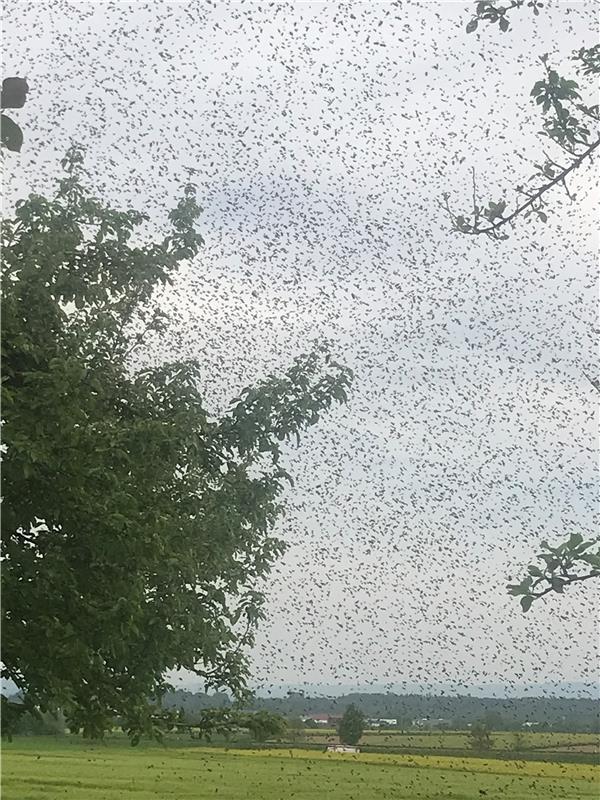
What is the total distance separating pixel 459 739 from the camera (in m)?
4.46

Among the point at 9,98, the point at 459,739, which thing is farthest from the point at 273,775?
the point at 9,98

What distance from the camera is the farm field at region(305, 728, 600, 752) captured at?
175 inches

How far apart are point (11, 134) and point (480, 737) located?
3.79 meters

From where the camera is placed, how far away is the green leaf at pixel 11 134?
1166 millimetres

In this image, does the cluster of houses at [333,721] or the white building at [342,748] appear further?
the white building at [342,748]

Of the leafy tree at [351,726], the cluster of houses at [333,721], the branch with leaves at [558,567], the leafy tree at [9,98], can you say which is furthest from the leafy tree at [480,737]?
the leafy tree at [9,98]

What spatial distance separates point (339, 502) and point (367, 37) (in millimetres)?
1889

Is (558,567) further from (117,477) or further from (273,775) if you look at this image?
(273,775)

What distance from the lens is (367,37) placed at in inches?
181

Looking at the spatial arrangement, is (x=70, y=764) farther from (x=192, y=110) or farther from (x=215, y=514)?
(x=192, y=110)

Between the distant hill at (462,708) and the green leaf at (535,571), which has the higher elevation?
the green leaf at (535,571)

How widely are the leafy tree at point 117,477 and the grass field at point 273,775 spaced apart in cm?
82

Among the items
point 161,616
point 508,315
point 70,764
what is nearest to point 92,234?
point 161,616

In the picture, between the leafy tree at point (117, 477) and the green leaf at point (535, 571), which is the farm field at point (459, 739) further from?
the green leaf at point (535, 571)
